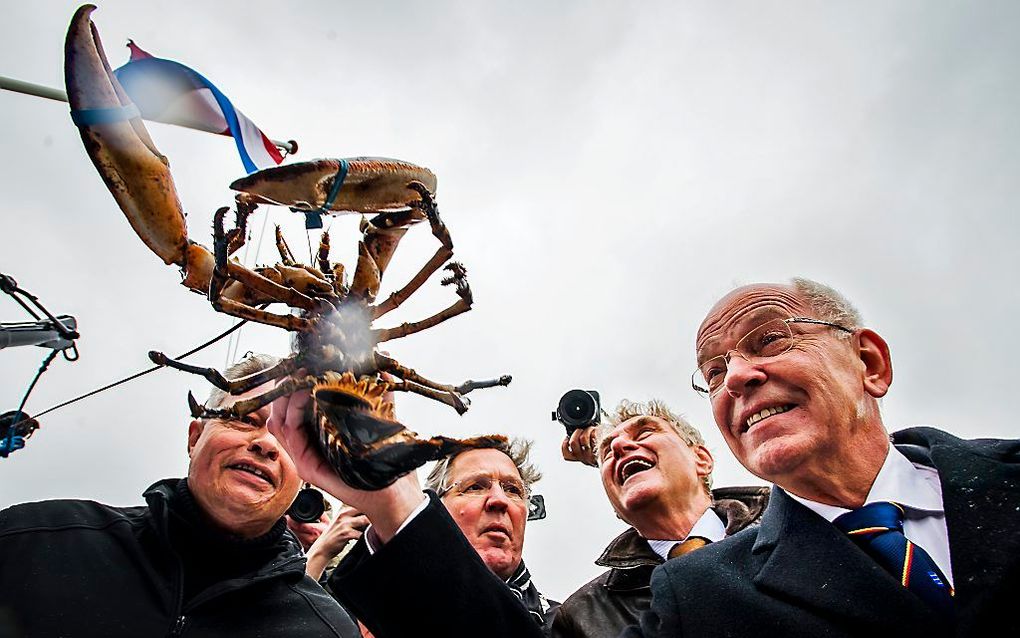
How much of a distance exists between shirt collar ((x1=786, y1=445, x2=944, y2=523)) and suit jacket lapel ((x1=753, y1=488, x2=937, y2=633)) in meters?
0.10

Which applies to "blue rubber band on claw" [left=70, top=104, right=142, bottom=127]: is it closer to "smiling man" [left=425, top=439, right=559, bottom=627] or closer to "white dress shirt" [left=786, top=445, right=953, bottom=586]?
"smiling man" [left=425, top=439, right=559, bottom=627]

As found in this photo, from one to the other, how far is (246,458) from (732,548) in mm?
2633

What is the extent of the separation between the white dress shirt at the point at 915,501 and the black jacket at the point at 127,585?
8.49 feet

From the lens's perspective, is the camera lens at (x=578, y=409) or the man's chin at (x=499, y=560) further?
the camera lens at (x=578, y=409)

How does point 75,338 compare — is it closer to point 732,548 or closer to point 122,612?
point 122,612

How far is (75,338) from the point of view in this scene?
4.75 m

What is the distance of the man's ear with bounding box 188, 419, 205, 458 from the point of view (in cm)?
398

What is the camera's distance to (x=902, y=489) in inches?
98.0

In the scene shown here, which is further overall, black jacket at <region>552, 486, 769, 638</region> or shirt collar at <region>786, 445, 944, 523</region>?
black jacket at <region>552, 486, 769, 638</region>

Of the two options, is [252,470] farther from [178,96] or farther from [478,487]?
[178,96]

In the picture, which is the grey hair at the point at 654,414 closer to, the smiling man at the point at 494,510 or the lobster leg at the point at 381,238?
the smiling man at the point at 494,510

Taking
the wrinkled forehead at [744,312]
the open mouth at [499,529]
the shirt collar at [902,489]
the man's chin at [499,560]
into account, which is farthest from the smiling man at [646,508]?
the wrinkled forehead at [744,312]

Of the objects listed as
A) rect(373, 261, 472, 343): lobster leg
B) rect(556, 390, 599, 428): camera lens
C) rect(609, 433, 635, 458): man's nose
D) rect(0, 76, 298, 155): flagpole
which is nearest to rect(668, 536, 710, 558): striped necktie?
rect(609, 433, 635, 458): man's nose

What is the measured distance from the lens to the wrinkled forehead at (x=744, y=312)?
9.91 ft
